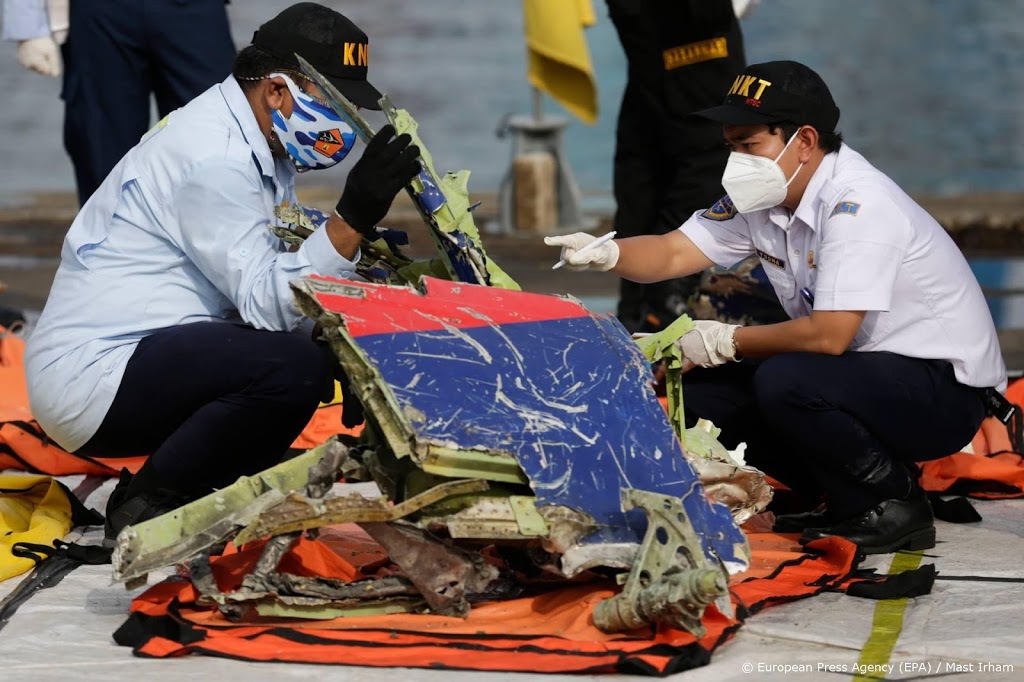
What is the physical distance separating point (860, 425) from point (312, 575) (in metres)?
1.31

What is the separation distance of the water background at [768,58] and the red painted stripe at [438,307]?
23.5 feet

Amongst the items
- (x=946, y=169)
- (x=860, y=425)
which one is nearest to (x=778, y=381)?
(x=860, y=425)

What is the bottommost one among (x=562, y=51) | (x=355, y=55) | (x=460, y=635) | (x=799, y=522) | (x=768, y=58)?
(x=768, y=58)

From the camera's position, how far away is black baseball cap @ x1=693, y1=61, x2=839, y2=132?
3.36m

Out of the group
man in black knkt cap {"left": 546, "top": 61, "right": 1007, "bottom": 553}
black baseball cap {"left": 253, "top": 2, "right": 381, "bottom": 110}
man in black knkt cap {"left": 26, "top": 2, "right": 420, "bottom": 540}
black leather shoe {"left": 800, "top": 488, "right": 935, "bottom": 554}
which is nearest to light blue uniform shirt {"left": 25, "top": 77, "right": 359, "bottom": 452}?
man in black knkt cap {"left": 26, "top": 2, "right": 420, "bottom": 540}

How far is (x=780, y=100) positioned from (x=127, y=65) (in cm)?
246

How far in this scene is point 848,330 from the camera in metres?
3.30

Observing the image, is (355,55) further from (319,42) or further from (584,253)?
(584,253)

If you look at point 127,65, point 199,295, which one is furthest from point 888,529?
point 127,65

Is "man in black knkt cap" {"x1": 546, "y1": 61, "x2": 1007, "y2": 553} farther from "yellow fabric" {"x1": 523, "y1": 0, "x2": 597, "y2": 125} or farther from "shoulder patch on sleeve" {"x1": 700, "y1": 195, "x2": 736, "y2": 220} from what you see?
"yellow fabric" {"x1": 523, "y1": 0, "x2": 597, "y2": 125}

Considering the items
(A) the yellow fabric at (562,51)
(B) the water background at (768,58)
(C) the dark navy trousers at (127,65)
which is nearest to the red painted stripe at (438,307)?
(C) the dark navy trousers at (127,65)

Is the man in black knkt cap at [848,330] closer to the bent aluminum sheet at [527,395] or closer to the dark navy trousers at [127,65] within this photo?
the bent aluminum sheet at [527,395]

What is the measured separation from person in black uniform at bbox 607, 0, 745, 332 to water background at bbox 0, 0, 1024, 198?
15.9 ft

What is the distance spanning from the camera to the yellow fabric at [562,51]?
23.3ft
